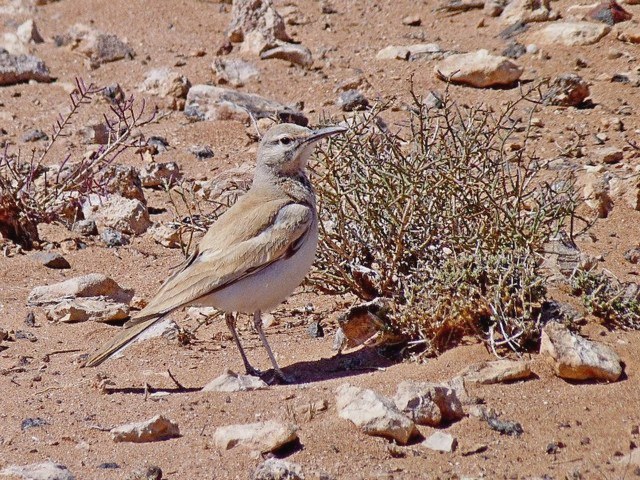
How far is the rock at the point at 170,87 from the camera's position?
9984 mm

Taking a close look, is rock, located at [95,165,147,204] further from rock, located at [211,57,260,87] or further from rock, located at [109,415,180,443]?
rock, located at [109,415,180,443]

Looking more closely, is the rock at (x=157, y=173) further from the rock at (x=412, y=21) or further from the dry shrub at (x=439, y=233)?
the rock at (x=412, y=21)

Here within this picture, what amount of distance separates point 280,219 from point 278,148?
1.64 feet

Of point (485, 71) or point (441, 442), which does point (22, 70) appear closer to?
point (485, 71)

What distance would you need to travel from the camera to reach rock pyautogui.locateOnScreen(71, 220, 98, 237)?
788 centimetres

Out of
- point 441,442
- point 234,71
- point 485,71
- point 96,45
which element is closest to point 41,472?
point 441,442

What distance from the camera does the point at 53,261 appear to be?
291 inches

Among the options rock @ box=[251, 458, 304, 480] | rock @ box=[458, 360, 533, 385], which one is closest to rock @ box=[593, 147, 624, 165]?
rock @ box=[458, 360, 533, 385]

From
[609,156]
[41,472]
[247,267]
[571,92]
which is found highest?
[41,472]

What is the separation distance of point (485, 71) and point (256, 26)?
8.99 feet

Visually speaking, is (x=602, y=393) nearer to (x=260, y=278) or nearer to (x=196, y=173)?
(x=260, y=278)

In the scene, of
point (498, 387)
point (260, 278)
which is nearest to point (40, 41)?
point (260, 278)

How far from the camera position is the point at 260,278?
5.69 m

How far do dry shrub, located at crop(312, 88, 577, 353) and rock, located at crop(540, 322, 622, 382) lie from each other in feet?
0.76
